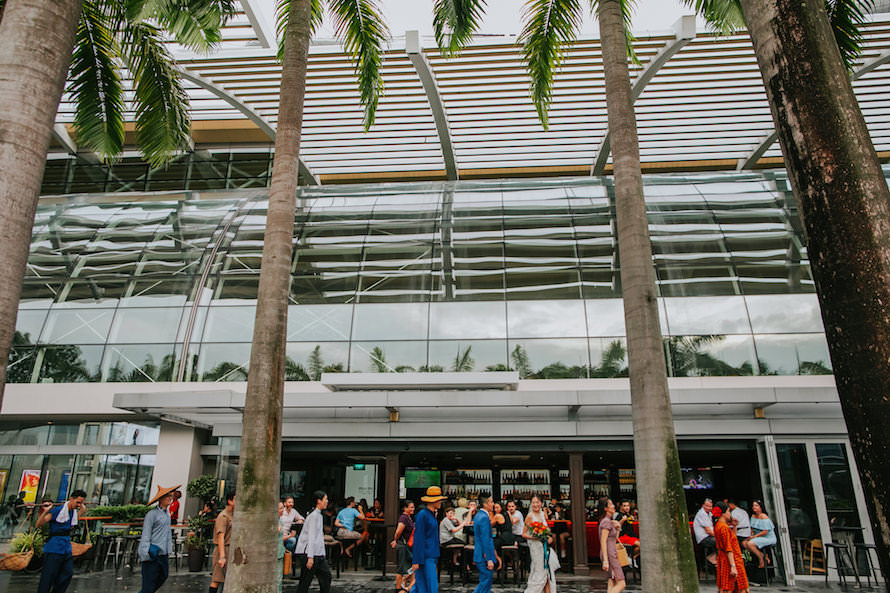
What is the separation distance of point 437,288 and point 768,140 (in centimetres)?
1583

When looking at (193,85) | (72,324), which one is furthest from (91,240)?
(193,85)

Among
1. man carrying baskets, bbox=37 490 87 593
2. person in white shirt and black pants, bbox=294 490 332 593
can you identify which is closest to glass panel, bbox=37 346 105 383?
man carrying baskets, bbox=37 490 87 593

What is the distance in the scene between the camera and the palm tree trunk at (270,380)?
19.4 ft

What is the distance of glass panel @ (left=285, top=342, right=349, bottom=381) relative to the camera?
54.9ft

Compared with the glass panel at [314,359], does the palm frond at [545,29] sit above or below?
above

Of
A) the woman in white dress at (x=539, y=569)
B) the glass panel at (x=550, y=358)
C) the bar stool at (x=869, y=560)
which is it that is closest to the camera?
the woman in white dress at (x=539, y=569)

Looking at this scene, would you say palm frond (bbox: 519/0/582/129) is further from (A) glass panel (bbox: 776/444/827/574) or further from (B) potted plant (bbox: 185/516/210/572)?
(B) potted plant (bbox: 185/516/210/572)

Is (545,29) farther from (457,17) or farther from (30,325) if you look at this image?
(30,325)

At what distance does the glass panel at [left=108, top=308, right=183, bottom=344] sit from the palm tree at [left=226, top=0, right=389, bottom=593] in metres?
12.5

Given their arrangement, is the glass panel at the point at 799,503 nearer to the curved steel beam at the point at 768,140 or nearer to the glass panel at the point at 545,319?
the glass panel at the point at 545,319

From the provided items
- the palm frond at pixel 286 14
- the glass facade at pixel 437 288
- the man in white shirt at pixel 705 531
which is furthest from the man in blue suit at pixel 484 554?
the palm frond at pixel 286 14

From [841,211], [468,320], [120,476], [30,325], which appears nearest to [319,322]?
[468,320]

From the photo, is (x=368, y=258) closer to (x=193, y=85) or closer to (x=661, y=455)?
(x=193, y=85)

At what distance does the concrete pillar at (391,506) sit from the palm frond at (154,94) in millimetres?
8984
